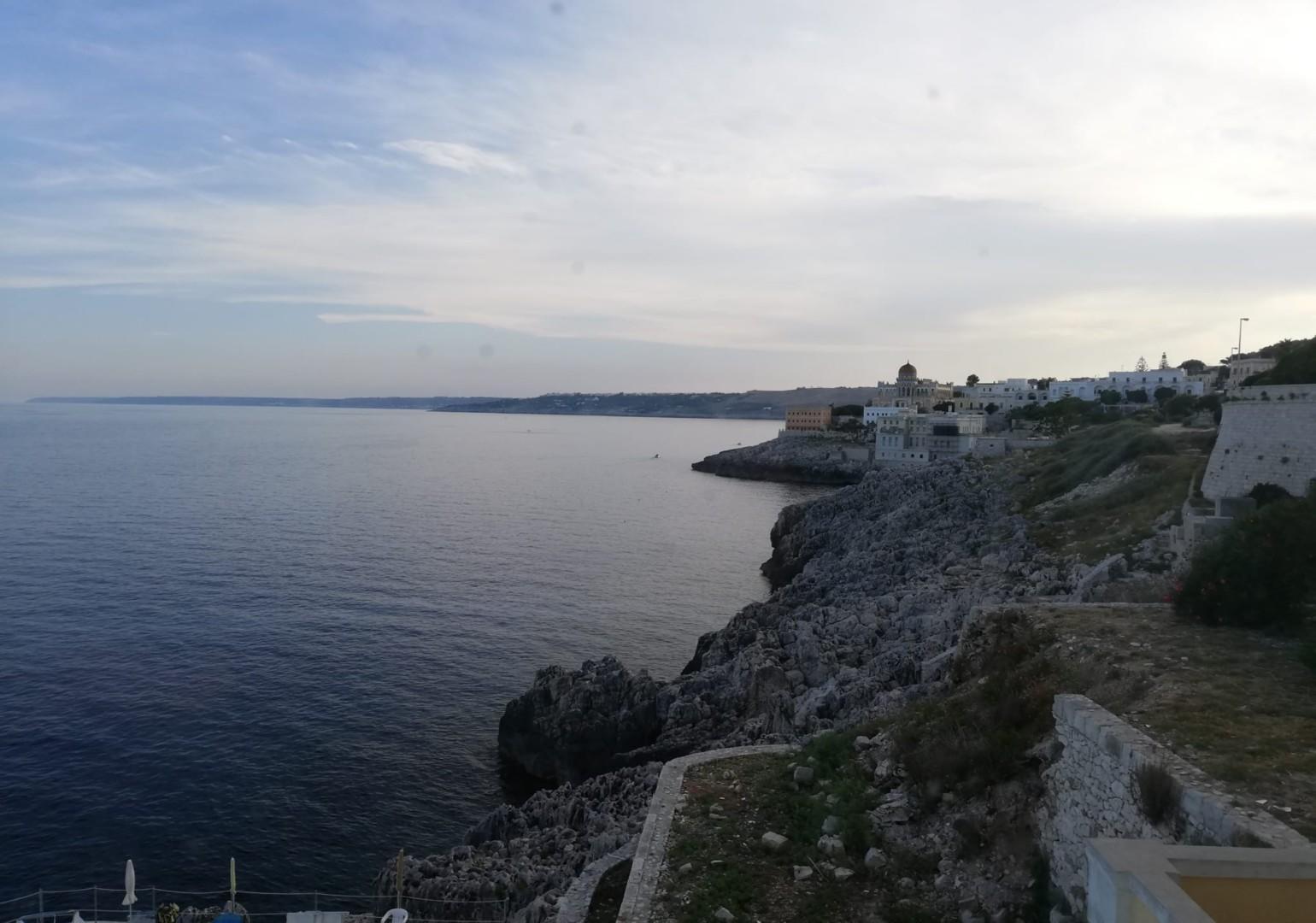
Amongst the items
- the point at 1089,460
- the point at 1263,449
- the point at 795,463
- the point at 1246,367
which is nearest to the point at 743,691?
the point at 1263,449

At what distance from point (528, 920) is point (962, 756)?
673 cm

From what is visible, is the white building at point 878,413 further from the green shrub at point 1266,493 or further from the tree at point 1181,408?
the green shrub at point 1266,493

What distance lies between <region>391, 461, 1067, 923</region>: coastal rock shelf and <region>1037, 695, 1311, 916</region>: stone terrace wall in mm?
5226

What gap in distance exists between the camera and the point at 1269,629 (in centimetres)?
1087

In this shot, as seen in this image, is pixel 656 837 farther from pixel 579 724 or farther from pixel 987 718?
pixel 579 724

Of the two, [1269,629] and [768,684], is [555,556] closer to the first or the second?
[768,684]

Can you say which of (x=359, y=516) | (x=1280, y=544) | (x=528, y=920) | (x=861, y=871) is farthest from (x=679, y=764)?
(x=359, y=516)

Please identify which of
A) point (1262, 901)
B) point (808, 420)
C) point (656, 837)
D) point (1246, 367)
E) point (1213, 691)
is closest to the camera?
point (1262, 901)

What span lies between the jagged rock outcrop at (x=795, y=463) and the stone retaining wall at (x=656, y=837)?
3048 inches

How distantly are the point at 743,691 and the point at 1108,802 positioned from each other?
1471cm

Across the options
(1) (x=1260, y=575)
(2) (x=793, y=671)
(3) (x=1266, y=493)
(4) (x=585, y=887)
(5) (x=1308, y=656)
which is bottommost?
(2) (x=793, y=671)

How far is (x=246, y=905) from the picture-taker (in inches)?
621

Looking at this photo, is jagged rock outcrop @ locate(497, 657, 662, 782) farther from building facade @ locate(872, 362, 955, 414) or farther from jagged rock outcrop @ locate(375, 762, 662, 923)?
building facade @ locate(872, 362, 955, 414)

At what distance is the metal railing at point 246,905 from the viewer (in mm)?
13234
